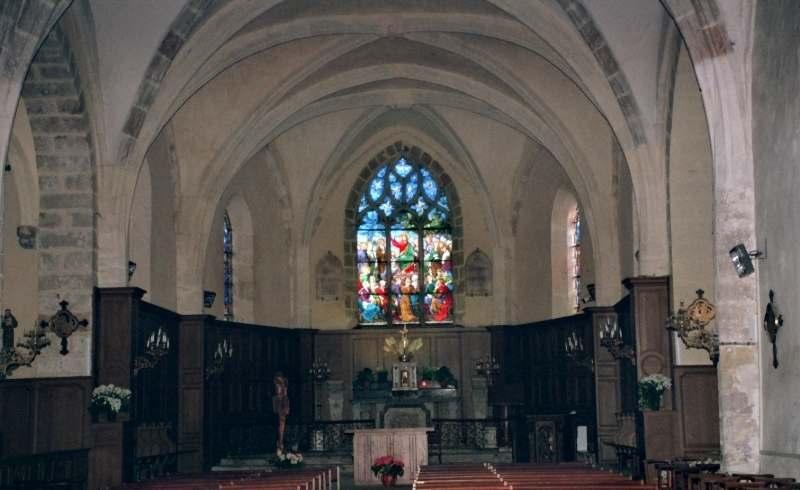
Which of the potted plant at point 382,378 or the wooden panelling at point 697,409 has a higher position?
the potted plant at point 382,378

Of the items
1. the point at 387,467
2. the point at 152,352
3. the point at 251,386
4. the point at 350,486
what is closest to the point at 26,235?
the point at 152,352

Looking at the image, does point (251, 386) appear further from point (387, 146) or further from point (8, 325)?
point (8, 325)

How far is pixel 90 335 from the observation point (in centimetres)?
2055

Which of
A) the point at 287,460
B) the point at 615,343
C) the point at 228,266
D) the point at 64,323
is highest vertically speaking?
the point at 228,266

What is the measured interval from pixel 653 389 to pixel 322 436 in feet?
39.9

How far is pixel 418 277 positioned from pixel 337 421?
5268 mm

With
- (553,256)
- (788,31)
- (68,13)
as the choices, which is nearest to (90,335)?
(68,13)

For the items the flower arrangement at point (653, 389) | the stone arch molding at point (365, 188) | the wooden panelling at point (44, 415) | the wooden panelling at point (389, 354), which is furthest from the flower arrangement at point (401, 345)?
the wooden panelling at point (44, 415)

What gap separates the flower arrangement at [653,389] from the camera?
66.2 ft

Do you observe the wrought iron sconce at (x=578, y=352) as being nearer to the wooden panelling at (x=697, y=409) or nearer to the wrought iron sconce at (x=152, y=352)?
the wooden panelling at (x=697, y=409)

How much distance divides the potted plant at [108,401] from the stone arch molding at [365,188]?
12.9m

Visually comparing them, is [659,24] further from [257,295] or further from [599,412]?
[257,295]

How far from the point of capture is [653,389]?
66.3 ft

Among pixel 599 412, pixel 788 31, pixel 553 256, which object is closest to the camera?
pixel 788 31
